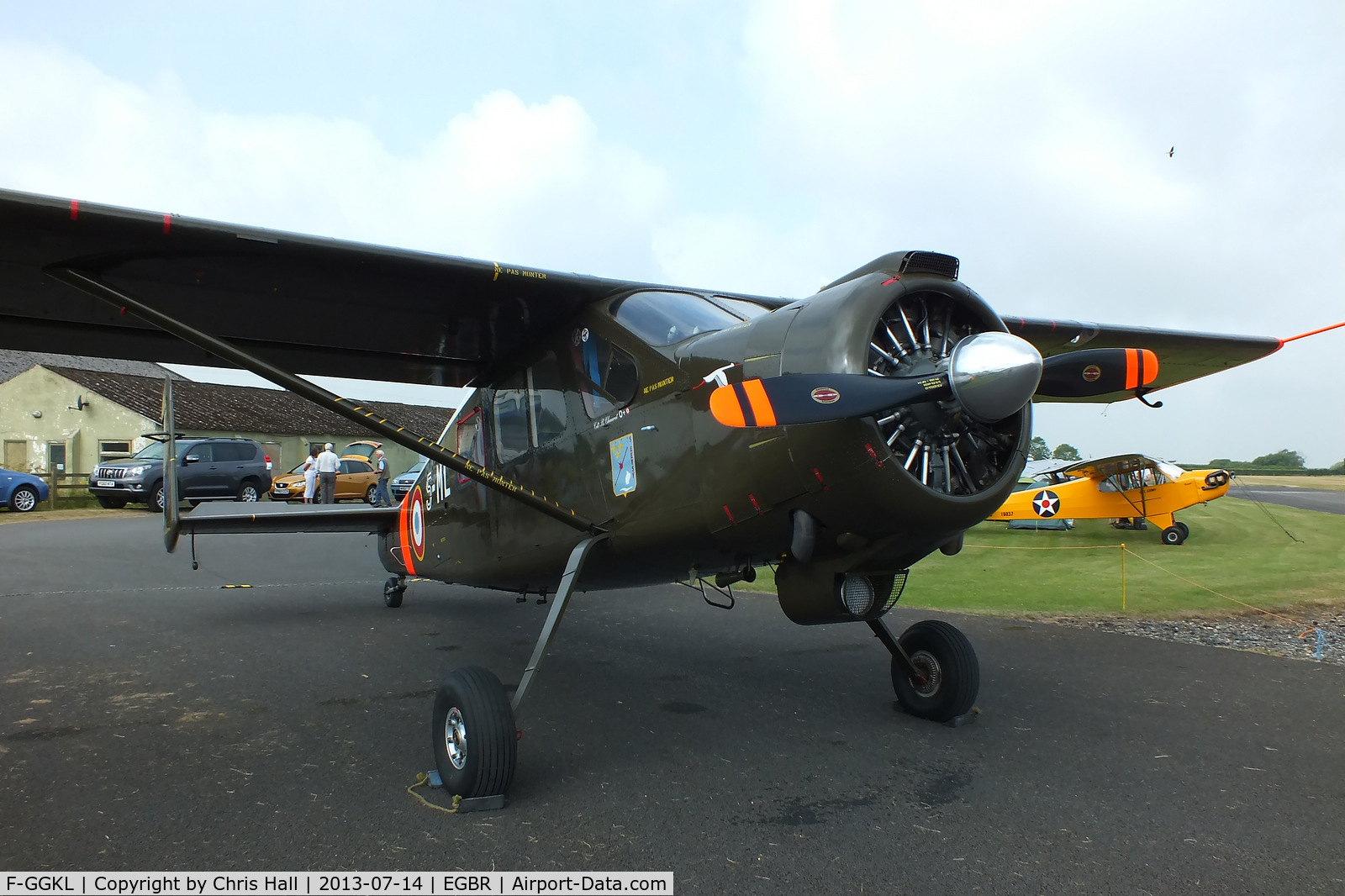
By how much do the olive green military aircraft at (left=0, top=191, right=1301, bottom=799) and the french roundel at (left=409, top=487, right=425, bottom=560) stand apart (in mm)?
1538

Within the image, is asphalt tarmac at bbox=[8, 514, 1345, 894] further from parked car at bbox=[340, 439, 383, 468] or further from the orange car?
parked car at bbox=[340, 439, 383, 468]

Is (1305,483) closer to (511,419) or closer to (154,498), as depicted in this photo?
(511,419)

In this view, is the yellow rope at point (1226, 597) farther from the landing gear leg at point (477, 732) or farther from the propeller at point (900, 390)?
the landing gear leg at point (477, 732)

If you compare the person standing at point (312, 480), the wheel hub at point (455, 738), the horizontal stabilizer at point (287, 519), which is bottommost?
the wheel hub at point (455, 738)

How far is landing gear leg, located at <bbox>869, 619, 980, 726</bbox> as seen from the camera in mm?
5238

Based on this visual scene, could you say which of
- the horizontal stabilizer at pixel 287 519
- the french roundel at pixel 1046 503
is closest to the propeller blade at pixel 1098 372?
the horizontal stabilizer at pixel 287 519

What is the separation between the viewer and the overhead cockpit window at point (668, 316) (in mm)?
4469

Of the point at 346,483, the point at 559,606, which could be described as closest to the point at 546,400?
the point at 559,606

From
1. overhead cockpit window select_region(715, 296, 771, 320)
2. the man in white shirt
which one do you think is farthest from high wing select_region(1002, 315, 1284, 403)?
the man in white shirt

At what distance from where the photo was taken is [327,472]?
20.1 metres

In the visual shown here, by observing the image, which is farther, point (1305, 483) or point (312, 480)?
point (1305, 483)

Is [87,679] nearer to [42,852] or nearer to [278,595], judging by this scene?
[42,852]

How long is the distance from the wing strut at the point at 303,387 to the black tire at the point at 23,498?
22.6 meters

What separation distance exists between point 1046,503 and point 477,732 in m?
19.3
